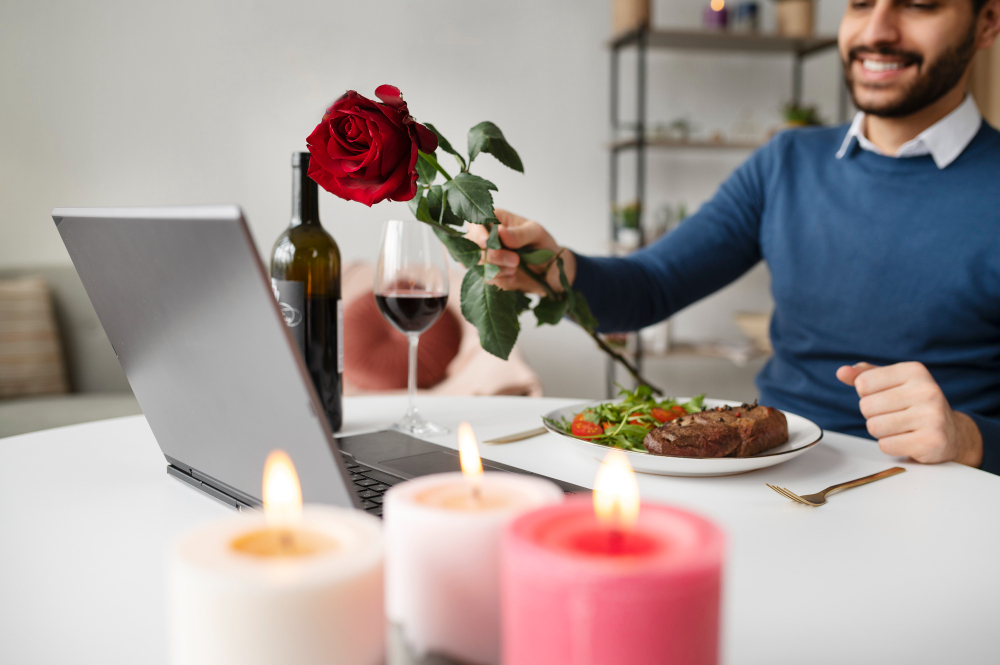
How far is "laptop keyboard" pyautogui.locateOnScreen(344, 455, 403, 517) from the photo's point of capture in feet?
1.89

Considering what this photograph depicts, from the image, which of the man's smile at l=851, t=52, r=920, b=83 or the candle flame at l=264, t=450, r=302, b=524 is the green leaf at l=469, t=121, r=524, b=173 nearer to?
the candle flame at l=264, t=450, r=302, b=524

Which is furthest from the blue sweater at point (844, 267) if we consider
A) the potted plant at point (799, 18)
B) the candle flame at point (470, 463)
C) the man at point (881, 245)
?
the potted plant at point (799, 18)

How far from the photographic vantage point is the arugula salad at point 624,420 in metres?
0.80

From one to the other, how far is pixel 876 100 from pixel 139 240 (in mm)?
1385

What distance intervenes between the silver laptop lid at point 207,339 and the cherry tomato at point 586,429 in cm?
39

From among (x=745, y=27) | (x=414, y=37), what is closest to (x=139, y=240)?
(x=414, y=37)

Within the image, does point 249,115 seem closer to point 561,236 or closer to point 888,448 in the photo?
point 561,236

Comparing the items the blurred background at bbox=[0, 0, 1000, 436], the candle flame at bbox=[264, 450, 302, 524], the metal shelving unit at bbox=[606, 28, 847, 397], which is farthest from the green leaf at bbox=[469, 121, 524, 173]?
the metal shelving unit at bbox=[606, 28, 847, 397]

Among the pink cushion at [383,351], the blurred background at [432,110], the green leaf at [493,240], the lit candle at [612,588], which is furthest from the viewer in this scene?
the blurred background at [432,110]

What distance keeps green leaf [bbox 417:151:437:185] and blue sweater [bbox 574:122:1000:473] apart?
52 centimetres

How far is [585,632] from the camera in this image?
21cm

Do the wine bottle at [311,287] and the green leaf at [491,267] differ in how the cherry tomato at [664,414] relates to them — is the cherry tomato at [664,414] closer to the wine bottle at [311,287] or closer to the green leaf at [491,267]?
the green leaf at [491,267]

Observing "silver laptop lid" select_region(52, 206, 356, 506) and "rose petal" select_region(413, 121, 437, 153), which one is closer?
"silver laptop lid" select_region(52, 206, 356, 506)

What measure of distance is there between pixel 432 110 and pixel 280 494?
10.8ft
